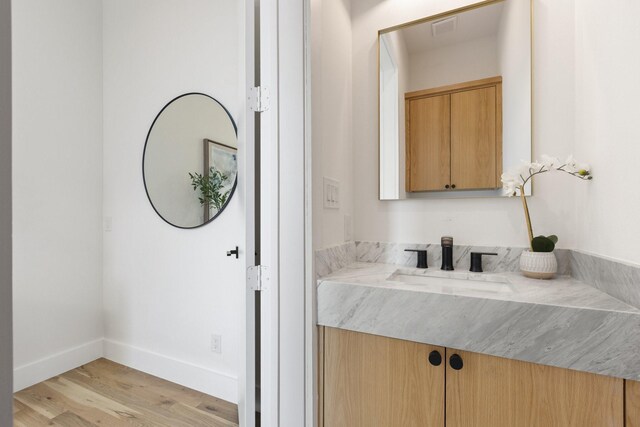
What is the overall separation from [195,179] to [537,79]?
191cm

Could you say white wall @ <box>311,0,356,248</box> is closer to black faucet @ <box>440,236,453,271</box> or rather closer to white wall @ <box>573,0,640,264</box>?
black faucet @ <box>440,236,453,271</box>

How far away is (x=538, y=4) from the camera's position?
1.29 m

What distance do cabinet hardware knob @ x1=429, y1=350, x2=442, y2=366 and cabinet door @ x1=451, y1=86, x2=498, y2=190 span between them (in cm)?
80

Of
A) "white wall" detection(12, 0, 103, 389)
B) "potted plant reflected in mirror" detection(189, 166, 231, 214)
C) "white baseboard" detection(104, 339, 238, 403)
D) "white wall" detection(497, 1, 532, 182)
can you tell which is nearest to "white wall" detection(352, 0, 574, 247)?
"white wall" detection(497, 1, 532, 182)

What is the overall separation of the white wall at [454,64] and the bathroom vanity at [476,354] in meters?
0.96

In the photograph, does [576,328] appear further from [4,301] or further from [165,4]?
[165,4]

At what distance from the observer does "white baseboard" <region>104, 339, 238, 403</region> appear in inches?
71.3

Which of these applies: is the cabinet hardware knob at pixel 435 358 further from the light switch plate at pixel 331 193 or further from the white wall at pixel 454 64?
the white wall at pixel 454 64

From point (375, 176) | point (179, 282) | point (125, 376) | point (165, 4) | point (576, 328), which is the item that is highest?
point (165, 4)

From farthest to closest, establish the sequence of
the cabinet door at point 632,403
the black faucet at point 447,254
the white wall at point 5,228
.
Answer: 1. the black faucet at point 447,254
2. the cabinet door at point 632,403
3. the white wall at point 5,228

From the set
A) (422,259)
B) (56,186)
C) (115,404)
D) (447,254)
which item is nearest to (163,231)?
(56,186)

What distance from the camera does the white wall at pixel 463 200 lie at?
4.09 ft

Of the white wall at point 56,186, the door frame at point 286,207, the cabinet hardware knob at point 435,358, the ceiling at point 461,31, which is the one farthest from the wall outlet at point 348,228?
the white wall at point 56,186

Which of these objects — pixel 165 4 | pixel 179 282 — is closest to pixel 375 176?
pixel 179 282
